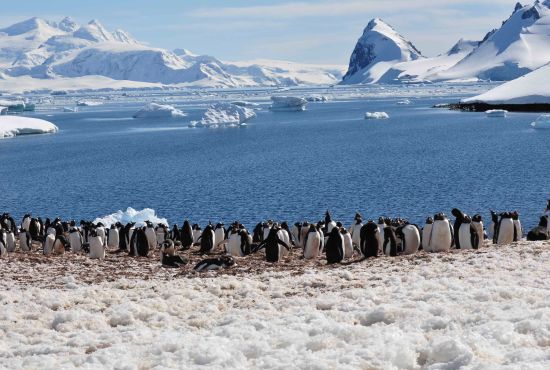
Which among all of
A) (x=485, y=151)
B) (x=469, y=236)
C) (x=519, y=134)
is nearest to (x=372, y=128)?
(x=519, y=134)

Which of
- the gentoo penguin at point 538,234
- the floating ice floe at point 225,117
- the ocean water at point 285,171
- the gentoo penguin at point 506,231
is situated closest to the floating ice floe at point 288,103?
the floating ice floe at point 225,117

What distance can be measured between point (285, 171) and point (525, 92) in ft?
231

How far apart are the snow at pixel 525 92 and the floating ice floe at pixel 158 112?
45.8 meters

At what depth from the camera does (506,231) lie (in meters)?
19.7

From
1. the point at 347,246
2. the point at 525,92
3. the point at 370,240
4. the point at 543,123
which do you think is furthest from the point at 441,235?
the point at 525,92

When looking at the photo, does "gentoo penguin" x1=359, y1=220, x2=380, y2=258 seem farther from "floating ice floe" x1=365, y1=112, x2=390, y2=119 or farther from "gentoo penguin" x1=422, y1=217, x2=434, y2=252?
"floating ice floe" x1=365, y1=112, x2=390, y2=119

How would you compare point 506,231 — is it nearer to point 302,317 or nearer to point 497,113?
point 302,317

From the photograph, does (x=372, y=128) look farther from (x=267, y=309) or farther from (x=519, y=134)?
(x=267, y=309)

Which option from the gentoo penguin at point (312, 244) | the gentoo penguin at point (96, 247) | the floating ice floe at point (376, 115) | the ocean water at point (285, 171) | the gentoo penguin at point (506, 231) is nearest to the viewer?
the gentoo penguin at point (312, 244)

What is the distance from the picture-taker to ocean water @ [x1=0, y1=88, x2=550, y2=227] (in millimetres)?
38875

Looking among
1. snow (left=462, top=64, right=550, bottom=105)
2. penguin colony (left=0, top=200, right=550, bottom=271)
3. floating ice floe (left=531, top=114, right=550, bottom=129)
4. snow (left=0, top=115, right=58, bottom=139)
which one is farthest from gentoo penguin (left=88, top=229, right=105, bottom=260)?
snow (left=462, top=64, right=550, bottom=105)

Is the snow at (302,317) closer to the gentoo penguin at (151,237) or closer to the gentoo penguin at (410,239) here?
the gentoo penguin at (410,239)

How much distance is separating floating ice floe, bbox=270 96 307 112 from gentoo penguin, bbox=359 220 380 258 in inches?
4469

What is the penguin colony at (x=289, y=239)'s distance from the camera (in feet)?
60.0
